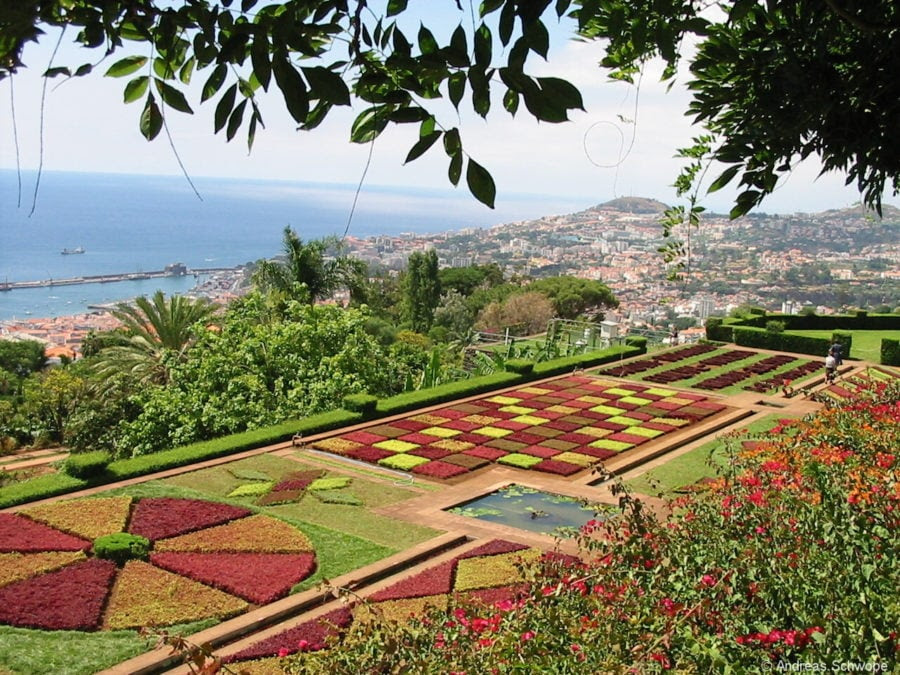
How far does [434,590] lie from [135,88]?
7401 millimetres

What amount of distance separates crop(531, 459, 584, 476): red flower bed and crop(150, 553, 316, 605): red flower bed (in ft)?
17.2

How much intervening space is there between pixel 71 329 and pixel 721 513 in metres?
66.2

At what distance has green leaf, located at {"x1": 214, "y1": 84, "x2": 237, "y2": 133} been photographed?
2.01 metres

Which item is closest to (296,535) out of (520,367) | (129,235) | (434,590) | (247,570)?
(247,570)

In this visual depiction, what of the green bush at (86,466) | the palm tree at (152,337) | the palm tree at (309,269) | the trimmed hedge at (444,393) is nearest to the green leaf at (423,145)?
the green bush at (86,466)

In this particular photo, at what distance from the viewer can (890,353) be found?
2453 cm

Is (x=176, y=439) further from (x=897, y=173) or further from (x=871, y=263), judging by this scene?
(x=871, y=263)

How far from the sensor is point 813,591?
3.09 m

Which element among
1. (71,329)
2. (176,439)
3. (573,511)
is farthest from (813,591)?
(71,329)

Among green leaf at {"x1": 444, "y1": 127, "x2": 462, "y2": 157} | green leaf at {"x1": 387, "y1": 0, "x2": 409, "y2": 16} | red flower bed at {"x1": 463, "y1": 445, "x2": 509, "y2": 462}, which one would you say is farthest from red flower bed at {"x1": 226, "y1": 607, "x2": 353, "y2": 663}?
red flower bed at {"x1": 463, "y1": 445, "x2": 509, "y2": 462}

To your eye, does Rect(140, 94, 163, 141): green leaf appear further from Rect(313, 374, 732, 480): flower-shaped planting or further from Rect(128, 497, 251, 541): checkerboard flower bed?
Rect(313, 374, 732, 480): flower-shaped planting

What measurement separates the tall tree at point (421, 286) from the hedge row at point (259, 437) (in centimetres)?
1995

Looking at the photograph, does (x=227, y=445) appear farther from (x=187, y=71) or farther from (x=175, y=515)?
(x=187, y=71)

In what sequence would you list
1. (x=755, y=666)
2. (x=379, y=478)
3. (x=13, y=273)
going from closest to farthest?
1. (x=755, y=666)
2. (x=379, y=478)
3. (x=13, y=273)
